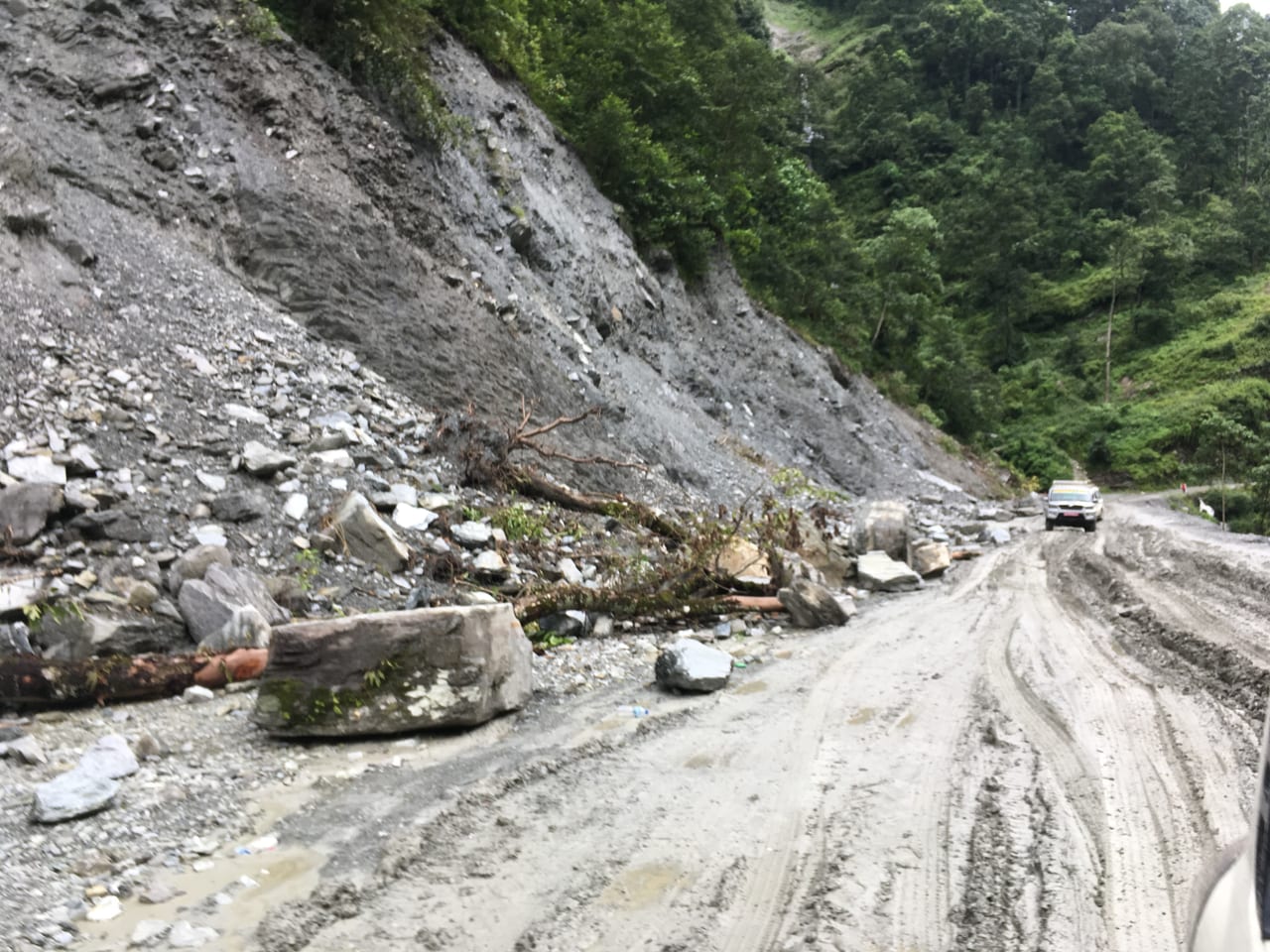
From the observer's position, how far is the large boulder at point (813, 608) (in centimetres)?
763

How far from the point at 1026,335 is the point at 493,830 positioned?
58.1m

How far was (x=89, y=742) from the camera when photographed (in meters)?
4.56

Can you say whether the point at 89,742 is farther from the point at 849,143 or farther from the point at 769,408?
the point at 849,143

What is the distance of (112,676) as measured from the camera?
5.12 m

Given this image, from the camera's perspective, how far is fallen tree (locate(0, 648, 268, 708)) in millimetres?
4973

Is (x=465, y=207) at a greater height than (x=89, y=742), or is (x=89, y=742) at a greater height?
(x=465, y=207)

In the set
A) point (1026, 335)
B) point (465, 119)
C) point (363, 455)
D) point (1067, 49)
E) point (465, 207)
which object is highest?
point (1067, 49)

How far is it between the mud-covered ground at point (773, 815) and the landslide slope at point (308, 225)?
528 centimetres

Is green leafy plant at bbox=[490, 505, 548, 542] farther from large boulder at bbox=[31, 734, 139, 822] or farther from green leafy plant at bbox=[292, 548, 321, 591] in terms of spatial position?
large boulder at bbox=[31, 734, 139, 822]

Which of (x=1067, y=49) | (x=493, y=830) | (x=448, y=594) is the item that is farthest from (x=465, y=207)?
(x=1067, y=49)

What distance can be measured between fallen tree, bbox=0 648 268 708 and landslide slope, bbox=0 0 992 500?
338 centimetres

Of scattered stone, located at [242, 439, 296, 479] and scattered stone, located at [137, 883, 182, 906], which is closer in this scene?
scattered stone, located at [137, 883, 182, 906]

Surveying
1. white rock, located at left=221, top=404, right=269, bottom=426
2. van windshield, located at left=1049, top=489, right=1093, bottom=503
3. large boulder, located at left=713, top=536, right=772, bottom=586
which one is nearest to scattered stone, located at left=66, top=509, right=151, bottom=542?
white rock, located at left=221, top=404, right=269, bottom=426

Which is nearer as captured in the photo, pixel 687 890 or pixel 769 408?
pixel 687 890
